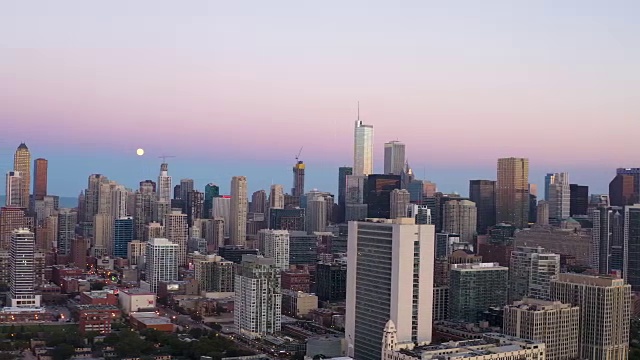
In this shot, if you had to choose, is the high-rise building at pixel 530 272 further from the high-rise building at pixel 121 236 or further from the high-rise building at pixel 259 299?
the high-rise building at pixel 121 236

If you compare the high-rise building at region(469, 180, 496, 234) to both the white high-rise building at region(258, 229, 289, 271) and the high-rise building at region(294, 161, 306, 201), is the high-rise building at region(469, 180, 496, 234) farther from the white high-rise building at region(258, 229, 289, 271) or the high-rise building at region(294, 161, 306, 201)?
the white high-rise building at region(258, 229, 289, 271)

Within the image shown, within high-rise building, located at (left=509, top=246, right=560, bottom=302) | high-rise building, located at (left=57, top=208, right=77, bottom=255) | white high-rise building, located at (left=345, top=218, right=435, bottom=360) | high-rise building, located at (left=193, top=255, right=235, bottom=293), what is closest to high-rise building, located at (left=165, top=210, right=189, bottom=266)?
high-rise building, located at (left=57, top=208, right=77, bottom=255)

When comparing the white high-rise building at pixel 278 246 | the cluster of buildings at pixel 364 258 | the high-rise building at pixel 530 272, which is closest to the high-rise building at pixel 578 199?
the cluster of buildings at pixel 364 258

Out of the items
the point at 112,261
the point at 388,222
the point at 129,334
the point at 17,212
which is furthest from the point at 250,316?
the point at 17,212

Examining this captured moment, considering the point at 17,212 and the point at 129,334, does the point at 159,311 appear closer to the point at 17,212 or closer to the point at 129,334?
the point at 129,334

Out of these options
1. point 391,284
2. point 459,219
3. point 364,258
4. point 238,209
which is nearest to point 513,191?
point 459,219

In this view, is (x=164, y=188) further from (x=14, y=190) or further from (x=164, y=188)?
(x=14, y=190)
